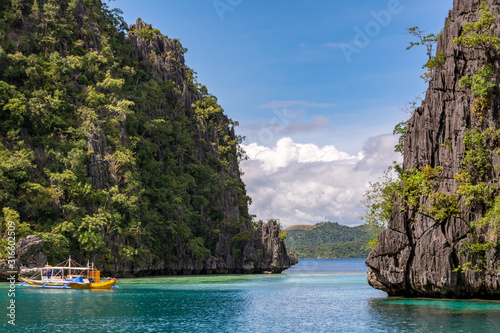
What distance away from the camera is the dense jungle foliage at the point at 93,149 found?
50562 mm

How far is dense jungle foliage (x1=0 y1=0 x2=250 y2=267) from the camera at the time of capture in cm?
5056

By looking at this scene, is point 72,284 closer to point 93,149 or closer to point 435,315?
point 93,149

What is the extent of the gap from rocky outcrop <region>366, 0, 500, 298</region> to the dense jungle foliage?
1276 inches

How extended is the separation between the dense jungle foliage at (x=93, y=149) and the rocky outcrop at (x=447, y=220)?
106 ft

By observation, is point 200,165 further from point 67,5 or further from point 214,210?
point 67,5

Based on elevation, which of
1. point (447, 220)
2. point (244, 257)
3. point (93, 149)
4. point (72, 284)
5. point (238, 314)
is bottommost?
point (238, 314)

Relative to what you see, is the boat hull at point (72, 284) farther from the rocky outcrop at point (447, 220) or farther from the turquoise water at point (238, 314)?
the rocky outcrop at point (447, 220)

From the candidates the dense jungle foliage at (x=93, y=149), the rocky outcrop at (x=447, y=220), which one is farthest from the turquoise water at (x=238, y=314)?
the dense jungle foliage at (x=93, y=149)

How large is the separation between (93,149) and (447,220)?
134ft

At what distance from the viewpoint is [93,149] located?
56.2 metres

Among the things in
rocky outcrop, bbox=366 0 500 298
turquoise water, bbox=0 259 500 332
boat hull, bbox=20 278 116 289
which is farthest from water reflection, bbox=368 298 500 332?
boat hull, bbox=20 278 116 289

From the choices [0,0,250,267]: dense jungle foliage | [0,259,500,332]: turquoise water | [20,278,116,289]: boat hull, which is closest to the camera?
[0,259,500,332]: turquoise water

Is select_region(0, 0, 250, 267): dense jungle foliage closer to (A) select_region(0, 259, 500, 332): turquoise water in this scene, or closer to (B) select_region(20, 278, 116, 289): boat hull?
(B) select_region(20, 278, 116, 289): boat hull

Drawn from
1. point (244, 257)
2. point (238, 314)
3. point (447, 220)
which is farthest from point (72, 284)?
point (244, 257)
